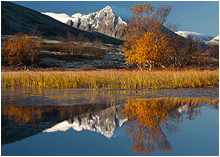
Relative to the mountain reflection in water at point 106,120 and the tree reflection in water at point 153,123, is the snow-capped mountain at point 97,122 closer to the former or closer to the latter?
the mountain reflection in water at point 106,120

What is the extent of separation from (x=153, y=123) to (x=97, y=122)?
2.82ft

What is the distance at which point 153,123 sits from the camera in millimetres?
3996

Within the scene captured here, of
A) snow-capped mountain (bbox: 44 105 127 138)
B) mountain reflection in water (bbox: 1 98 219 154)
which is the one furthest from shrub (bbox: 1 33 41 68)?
snow-capped mountain (bbox: 44 105 127 138)

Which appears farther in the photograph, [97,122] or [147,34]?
[147,34]

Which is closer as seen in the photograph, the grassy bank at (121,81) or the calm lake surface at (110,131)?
the calm lake surface at (110,131)

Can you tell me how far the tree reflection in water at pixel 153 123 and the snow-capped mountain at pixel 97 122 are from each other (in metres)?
0.19

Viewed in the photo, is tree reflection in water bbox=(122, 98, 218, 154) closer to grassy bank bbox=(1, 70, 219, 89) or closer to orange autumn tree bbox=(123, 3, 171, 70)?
grassy bank bbox=(1, 70, 219, 89)

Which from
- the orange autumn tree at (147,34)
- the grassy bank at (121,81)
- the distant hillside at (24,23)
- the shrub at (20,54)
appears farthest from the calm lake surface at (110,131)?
the distant hillside at (24,23)

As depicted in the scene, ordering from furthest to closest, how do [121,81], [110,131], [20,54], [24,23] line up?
1. [24,23]
2. [20,54]
3. [121,81]
4. [110,131]

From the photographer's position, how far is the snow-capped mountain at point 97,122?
375 centimetres

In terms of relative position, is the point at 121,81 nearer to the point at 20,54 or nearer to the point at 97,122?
the point at 97,122

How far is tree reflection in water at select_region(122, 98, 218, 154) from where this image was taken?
310 cm

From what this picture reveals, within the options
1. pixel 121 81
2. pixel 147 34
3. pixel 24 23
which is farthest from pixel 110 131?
pixel 24 23

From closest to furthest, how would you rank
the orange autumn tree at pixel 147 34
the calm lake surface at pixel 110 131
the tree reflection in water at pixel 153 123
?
the calm lake surface at pixel 110 131 < the tree reflection in water at pixel 153 123 < the orange autumn tree at pixel 147 34
